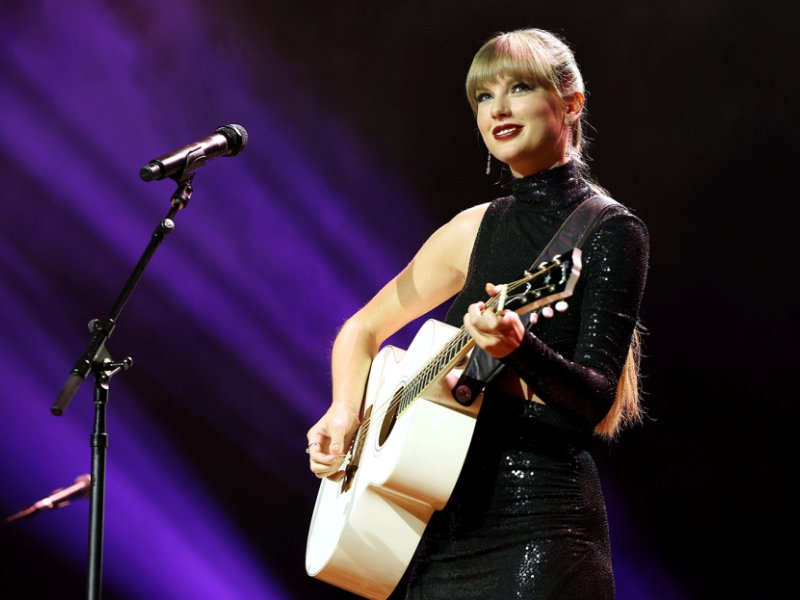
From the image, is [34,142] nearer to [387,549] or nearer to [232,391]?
[232,391]

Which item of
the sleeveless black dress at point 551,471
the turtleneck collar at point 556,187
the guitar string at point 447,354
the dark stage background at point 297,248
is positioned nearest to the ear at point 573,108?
the turtleneck collar at point 556,187

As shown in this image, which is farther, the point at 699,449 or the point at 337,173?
the point at 337,173

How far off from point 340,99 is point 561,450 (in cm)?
303

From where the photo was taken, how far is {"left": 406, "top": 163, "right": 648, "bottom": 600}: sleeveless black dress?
71.5 inches

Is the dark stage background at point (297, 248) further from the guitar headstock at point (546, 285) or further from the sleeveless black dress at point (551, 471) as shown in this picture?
the guitar headstock at point (546, 285)

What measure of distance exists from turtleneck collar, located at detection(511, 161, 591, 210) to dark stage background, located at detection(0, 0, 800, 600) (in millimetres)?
2053

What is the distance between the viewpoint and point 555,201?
219 centimetres

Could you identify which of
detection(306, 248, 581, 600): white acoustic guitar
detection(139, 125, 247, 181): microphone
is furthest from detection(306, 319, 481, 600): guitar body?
detection(139, 125, 247, 181): microphone

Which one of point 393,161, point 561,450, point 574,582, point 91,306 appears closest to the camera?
point 574,582

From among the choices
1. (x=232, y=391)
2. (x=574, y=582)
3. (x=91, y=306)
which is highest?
(x=91, y=306)

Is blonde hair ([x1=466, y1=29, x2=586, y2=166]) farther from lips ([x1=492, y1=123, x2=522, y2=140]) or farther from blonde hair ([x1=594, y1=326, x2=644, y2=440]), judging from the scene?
blonde hair ([x1=594, y1=326, x2=644, y2=440])

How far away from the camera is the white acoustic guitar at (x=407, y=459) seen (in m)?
1.79

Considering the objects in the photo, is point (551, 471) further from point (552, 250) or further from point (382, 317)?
point (382, 317)

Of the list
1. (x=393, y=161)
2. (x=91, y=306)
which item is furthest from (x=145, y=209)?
(x=393, y=161)
